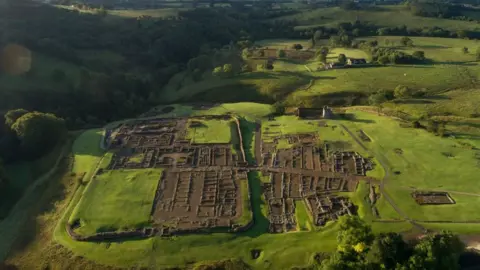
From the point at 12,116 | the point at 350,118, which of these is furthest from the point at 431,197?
the point at 12,116

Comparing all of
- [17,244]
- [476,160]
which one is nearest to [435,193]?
[476,160]

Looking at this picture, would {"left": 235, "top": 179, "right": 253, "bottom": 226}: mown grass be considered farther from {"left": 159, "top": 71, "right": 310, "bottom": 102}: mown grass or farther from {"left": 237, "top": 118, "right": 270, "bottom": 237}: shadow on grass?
{"left": 159, "top": 71, "right": 310, "bottom": 102}: mown grass

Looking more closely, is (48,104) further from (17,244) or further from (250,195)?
(250,195)

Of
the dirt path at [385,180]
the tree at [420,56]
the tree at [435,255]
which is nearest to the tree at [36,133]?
the dirt path at [385,180]

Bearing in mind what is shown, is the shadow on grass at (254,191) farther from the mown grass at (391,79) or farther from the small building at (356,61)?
the small building at (356,61)

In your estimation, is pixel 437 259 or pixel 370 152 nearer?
pixel 437 259

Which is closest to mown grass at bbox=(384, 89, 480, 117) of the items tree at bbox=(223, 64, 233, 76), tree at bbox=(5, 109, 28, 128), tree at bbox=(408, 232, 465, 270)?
tree at bbox=(223, 64, 233, 76)
